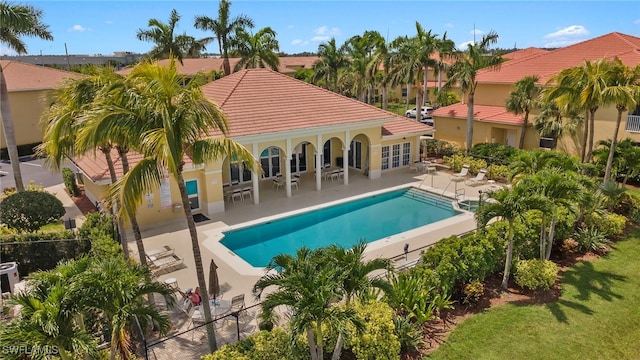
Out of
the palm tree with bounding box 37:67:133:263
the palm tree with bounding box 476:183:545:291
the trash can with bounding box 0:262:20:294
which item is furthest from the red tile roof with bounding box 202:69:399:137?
the palm tree with bounding box 476:183:545:291

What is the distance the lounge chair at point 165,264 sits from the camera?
15.4 meters

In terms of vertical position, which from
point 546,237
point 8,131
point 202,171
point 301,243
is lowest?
point 301,243

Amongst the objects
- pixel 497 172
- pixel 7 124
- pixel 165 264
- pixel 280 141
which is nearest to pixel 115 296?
pixel 165 264

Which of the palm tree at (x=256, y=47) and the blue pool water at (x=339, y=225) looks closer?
the blue pool water at (x=339, y=225)

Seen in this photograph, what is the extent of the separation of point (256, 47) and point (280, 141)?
733 inches

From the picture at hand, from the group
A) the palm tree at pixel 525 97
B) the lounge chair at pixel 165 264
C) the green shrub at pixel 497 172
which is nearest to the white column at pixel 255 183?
the lounge chair at pixel 165 264

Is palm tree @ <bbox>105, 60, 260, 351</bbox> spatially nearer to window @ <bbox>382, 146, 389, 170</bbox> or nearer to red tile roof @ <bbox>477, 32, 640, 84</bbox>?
window @ <bbox>382, 146, 389, 170</bbox>

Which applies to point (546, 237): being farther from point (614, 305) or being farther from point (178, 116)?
point (178, 116)

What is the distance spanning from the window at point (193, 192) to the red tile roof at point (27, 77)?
881 inches

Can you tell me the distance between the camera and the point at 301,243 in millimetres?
19312

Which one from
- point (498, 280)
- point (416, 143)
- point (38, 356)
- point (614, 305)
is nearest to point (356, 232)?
point (498, 280)

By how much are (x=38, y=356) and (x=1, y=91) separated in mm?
19070

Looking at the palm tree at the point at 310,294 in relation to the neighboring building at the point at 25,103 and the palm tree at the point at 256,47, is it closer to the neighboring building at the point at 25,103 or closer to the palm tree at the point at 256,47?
the palm tree at the point at 256,47

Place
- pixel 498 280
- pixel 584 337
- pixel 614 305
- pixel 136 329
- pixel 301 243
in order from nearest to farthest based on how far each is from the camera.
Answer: pixel 136 329 → pixel 584 337 → pixel 614 305 → pixel 498 280 → pixel 301 243
